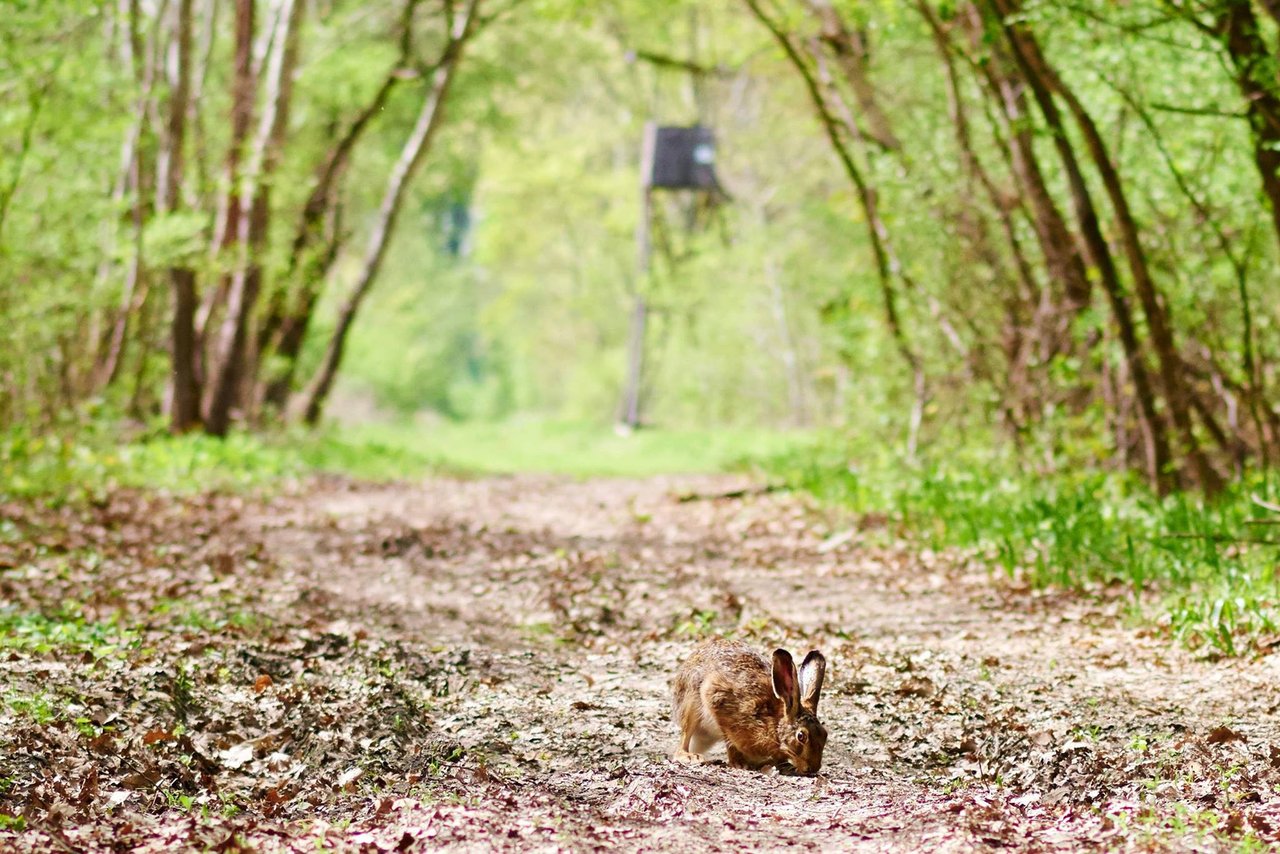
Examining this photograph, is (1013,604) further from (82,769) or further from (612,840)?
(82,769)

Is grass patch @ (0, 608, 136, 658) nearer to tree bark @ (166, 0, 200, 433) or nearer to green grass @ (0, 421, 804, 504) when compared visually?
green grass @ (0, 421, 804, 504)

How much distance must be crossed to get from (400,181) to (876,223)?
11.6 meters

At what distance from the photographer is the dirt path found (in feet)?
14.9

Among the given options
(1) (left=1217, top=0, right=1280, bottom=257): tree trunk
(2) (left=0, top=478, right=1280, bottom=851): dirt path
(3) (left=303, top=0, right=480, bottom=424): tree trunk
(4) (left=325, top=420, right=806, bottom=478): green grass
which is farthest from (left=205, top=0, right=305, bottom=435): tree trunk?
(1) (left=1217, top=0, right=1280, bottom=257): tree trunk

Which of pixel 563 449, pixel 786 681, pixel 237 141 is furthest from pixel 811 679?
pixel 563 449

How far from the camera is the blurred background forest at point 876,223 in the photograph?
10.4 m

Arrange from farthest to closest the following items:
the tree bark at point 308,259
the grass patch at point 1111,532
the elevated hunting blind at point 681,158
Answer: the elevated hunting blind at point 681,158, the tree bark at point 308,259, the grass patch at point 1111,532

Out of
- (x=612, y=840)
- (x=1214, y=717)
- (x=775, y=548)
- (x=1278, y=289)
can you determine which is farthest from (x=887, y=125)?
(x=612, y=840)

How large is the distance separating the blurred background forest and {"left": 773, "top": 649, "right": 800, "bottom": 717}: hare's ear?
317cm

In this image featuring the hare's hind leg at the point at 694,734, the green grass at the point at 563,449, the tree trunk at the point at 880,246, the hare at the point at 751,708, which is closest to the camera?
the hare at the point at 751,708

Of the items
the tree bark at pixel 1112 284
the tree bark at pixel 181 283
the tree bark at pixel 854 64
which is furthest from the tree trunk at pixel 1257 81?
the tree bark at pixel 181 283

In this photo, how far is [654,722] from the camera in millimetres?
6168

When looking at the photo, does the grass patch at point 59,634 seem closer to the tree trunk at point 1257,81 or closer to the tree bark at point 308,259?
the tree trunk at point 1257,81

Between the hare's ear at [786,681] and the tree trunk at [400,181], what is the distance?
20.2 metres
